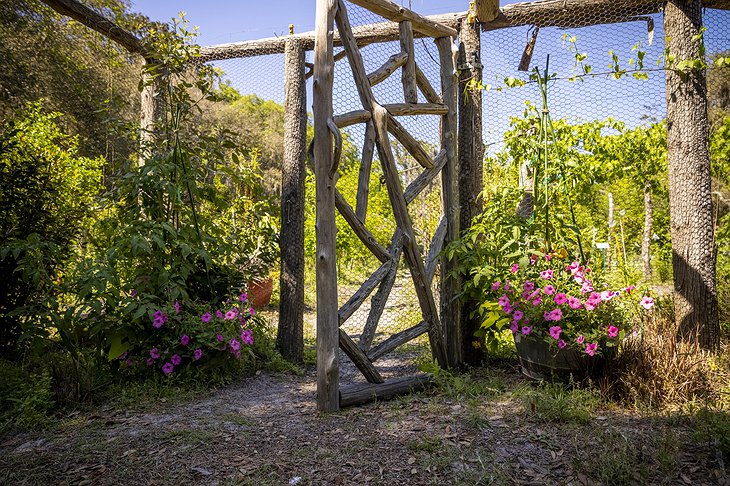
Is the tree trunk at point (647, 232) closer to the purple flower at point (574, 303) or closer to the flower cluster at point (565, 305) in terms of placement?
the flower cluster at point (565, 305)

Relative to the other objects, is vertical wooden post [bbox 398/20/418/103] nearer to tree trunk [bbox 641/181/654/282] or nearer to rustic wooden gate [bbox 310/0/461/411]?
rustic wooden gate [bbox 310/0/461/411]

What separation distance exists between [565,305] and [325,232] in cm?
152

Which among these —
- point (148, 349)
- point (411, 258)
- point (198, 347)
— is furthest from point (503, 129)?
point (148, 349)

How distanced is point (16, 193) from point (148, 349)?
1526 millimetres

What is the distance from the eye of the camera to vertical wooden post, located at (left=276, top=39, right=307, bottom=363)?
4.16 m

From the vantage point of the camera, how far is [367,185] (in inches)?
125

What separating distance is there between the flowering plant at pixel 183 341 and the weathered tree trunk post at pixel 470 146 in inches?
68.1

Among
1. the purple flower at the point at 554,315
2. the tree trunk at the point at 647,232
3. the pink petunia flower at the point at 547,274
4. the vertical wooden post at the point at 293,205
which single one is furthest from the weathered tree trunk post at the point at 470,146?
the tree trunk at the point at 647,232

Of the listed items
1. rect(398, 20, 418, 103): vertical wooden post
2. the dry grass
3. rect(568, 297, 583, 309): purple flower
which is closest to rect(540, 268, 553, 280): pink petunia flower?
rect(568, 297, 583, 309): purple flower

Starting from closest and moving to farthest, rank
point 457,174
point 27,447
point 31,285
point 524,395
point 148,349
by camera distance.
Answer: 1. point 27,447
2. point 524,395
3. point 148,349
4. point 31,285
5. point 457,174

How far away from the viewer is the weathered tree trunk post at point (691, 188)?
3.58 meters

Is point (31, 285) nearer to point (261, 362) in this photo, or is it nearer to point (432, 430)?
point (261, 362)

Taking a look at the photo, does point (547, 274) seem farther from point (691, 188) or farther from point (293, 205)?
point (293, 205)

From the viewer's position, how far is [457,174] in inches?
149
